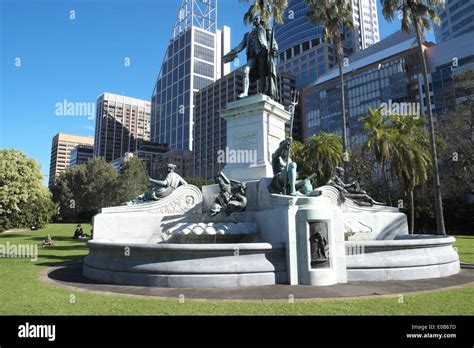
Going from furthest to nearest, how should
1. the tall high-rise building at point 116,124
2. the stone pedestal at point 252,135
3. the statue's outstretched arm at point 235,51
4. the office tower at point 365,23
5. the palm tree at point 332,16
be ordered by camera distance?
the office tower at point 365,23 → the tall high-rise building at point 116,124 → the palm tree at point 332,16 → the statue's outstretched arm at point 235,51 → the stone pedestal at point 252,135

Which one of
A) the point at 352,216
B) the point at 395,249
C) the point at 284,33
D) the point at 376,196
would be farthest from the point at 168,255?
the point at 284,33

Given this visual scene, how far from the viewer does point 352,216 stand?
499 inches

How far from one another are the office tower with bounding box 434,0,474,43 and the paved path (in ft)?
467

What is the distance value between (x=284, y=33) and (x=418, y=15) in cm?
16921

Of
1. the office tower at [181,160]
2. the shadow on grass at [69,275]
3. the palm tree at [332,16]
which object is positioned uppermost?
the office tower at [181,160]

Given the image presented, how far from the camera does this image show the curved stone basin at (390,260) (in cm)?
875

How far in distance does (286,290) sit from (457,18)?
15834cm

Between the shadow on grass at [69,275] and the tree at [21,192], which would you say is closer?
the shadow on grass at [69,275]

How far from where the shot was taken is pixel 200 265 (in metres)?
7.97

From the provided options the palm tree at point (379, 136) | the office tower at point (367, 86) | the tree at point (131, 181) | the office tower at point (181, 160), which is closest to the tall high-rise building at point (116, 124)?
the office tower at point (181, 160)

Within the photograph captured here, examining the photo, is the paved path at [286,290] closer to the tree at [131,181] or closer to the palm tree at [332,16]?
the palm tree at [332,16]

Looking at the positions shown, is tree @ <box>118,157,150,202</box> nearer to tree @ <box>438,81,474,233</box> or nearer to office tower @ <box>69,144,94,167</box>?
tree @ <box>438,81,474,233</box>

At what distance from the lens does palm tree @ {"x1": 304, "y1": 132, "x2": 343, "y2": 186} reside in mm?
35656

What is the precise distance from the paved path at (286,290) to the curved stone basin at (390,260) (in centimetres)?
28
